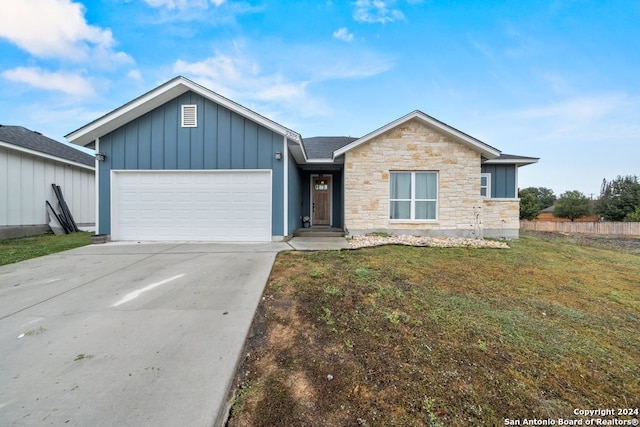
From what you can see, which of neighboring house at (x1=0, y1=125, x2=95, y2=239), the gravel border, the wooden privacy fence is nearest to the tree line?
the wooden privacy fence

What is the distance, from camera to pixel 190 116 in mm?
7406

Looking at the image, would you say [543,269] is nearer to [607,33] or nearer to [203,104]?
[203,104]

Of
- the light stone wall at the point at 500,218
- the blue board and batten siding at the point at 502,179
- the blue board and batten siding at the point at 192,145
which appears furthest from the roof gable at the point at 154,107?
the blue board and batten siding at the point at 502,179

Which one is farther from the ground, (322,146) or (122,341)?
(322,146)

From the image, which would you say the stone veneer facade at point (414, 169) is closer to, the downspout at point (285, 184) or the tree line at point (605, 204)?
the downspout at point (285, 184)

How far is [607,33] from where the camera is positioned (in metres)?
9.08

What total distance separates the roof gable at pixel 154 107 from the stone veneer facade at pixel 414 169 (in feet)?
8.71

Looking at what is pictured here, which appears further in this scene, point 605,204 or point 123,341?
point 605,204

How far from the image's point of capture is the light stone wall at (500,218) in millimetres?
8984

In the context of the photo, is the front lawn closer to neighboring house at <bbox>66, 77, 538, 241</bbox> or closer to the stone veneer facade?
neighboring house at <bbox>66, 77, 538, 241</bbox>

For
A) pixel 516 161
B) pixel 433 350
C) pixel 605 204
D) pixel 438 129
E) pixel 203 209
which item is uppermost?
pixel 438 129

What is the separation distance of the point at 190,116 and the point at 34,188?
8122 mm

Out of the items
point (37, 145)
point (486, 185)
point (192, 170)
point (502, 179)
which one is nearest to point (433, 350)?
point (192, 170)

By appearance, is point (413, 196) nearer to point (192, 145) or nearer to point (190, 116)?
point (192, 145)
